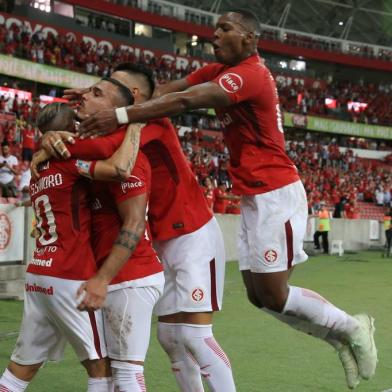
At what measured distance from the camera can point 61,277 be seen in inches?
127

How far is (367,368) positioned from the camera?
451cm

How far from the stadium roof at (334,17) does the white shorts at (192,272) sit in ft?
161

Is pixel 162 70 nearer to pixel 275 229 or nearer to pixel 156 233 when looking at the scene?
pixel 275 229

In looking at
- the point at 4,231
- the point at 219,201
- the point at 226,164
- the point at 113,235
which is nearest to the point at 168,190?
the point at 113,235

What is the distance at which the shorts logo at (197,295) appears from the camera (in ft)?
12.8

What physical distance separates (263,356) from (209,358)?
2296 mm

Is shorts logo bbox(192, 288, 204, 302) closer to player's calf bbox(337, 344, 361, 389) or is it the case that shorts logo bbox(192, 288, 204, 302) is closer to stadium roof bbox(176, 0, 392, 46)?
player's calf bbox(337, 344, 361, 389)

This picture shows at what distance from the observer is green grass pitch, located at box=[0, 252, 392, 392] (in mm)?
5066

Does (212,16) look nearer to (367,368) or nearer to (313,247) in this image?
(313,247)

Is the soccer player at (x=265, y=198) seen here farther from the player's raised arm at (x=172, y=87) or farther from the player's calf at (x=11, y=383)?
the player's calf at (x=11, y=383)

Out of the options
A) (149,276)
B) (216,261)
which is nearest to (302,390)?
(216,261)

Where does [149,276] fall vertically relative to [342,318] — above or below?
above

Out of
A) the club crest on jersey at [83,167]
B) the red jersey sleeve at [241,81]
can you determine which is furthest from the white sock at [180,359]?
the red jersey sleeve at [241,81]

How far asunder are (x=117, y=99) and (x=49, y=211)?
2.30 ft
